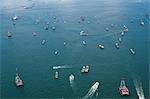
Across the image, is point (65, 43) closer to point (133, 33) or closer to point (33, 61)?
point (33, 61)

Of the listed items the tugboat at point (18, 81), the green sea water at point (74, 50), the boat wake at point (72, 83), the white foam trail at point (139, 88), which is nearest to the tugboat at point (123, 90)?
the green sea water at point (74, 50)

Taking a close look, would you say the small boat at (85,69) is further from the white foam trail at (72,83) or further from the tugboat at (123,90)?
the tugboat at (123,90)

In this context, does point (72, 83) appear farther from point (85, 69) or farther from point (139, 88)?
point (139, 88)

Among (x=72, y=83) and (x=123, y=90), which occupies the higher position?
(x=72, y=83)

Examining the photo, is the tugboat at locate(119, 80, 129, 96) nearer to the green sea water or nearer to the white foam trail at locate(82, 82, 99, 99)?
the green sea water

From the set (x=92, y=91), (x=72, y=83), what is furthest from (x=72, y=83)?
(x=92, y=91)

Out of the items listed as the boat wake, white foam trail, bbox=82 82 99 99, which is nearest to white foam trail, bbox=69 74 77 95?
the boat wake

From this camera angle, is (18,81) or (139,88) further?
(18,81)

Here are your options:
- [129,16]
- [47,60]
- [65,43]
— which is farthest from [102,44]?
[129,16]
